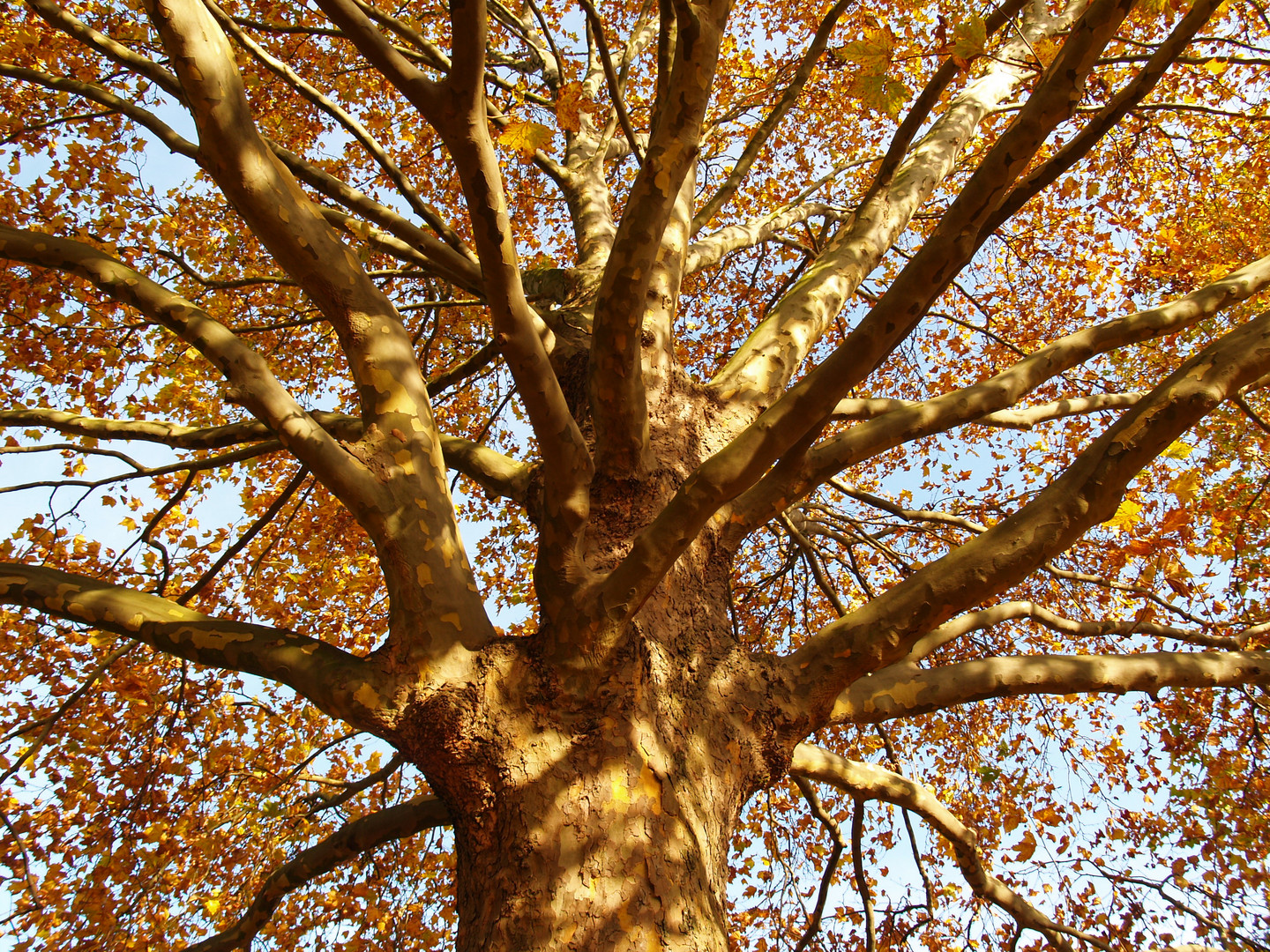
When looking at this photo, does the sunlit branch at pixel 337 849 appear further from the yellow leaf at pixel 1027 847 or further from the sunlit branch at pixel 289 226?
the yellow leaf at pixel 1027 847

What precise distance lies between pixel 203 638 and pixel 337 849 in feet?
5.28

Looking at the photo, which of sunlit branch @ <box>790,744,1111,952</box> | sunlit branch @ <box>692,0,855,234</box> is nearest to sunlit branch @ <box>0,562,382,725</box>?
sunlit branch @ <box>790,744,1111,952</box>

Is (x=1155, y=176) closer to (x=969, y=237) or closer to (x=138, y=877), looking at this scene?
(x=969, y=237)

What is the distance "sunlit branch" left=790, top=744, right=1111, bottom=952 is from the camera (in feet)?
10.0

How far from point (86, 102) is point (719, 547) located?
713 centimetres

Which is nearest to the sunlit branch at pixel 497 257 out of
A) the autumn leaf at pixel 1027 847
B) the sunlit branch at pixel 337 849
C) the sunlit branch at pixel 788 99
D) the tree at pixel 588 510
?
the tree at pixel 588 510

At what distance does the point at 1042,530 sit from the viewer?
2.26 meters

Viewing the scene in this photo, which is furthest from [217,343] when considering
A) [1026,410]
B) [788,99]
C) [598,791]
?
[1026,410]

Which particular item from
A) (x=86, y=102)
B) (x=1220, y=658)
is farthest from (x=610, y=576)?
(x=86, y=102)

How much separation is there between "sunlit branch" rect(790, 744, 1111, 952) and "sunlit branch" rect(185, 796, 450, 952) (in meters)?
1.71

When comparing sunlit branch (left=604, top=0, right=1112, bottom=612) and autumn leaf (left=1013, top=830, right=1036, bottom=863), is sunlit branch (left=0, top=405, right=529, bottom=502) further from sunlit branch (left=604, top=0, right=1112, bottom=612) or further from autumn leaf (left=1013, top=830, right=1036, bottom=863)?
autumn leaf (left=1013, top=830, right=1036, bottom=863)

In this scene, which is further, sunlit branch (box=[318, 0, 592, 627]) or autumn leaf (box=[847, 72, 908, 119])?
autumn leaf (box=[847, 72, 908, 119])

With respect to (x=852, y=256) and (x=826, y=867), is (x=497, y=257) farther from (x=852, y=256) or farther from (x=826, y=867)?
(x=826, y=867)

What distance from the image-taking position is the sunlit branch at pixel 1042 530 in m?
2.11
